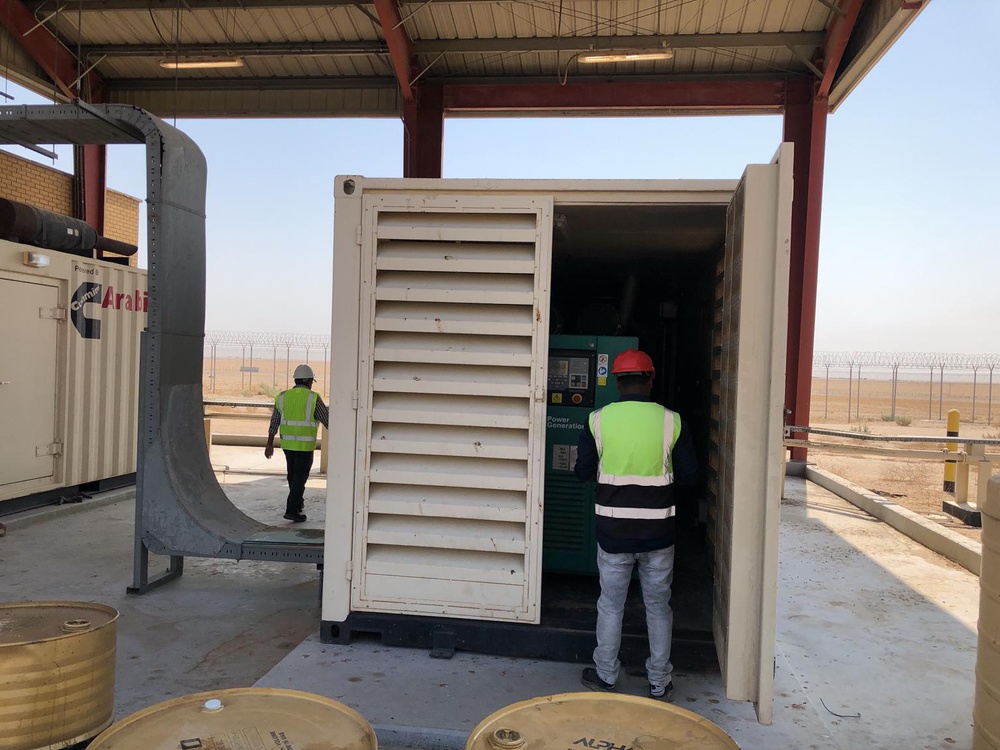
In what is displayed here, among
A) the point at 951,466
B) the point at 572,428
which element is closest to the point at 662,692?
the point at 572,428

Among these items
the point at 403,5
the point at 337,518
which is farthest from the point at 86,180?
the point at 337,518

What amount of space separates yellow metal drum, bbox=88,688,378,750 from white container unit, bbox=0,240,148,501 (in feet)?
23.0

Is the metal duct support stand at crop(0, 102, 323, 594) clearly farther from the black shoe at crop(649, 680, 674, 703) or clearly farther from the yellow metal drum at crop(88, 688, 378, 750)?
the yellow metal drum at crop(88, 688, 378, 750)

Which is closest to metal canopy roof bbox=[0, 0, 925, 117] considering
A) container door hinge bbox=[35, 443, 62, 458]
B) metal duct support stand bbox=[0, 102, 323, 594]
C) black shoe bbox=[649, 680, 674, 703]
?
metal duct support stand bbox=[0, 102, 323, 594]

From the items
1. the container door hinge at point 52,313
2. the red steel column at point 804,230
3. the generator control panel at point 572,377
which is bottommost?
the generator control panel at point 572,377

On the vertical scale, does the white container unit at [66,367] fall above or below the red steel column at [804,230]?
below

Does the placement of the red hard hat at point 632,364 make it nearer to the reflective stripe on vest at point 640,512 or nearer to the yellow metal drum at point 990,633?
the reflective stripe on vest at point 640,512

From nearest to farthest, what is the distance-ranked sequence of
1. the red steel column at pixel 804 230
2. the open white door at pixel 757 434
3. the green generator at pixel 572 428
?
the open white door at pixel 757 434, the green generator at pixel 572 428, the red steel column at pixel 804 230

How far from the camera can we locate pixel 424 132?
1337 cm

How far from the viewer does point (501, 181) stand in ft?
14.3

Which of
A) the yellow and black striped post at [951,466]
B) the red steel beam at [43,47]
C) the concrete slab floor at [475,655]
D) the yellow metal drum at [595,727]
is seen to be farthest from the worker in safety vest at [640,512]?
the red steel beam at [43,47]

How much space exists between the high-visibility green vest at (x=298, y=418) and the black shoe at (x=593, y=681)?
15.7 feet

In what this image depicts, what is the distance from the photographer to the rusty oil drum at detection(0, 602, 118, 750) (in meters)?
2.24

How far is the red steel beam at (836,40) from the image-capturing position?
35.3 feet
